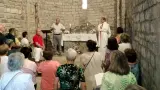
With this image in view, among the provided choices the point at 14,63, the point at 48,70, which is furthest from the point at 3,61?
the point at 14,63

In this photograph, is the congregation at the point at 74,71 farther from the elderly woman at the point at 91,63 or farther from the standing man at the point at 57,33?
the standing man at the point at 57,33

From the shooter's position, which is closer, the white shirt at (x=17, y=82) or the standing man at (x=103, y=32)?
the white shirt at (x=17, y=82)

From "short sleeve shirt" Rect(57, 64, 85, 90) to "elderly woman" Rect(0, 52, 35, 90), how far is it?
0.66m

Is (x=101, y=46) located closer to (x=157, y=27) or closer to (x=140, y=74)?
(x=140, y=74)

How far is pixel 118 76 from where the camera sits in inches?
162

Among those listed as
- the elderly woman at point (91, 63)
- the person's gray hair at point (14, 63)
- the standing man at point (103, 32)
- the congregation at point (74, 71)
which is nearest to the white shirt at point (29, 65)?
the congregation at point (74, 71)

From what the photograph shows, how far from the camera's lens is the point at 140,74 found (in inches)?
240

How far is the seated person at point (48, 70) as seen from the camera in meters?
5.92

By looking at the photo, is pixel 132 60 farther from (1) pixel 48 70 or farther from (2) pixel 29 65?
(2) pixel 29 65

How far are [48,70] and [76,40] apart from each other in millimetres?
10357

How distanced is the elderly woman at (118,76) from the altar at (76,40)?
11714 mm

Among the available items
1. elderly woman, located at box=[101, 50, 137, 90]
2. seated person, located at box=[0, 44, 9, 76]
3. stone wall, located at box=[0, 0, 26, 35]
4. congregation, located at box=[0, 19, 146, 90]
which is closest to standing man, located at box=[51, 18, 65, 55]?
stone wall, located at box=[0, 0, 26, 35]

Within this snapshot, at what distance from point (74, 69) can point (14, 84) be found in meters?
1.05

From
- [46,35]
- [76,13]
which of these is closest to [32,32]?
[46,35]
